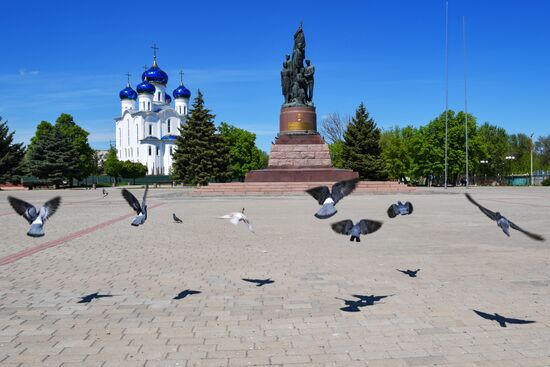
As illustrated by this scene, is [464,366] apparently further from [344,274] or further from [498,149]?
[498,149]

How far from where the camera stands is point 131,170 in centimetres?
7575

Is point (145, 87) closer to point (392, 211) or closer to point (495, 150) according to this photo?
point (495, 150)

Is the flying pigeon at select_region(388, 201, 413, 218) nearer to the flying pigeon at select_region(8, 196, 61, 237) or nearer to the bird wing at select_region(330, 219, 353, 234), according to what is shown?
the bird wing at select_region(330, 219, 353, 234)

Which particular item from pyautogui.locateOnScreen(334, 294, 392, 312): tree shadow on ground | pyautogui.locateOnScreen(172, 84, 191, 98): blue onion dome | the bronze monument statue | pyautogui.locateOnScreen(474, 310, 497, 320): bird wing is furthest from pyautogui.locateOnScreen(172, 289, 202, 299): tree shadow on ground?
pyautogui.locateOnScreen(172, 84, 191, 98): blue onion dome

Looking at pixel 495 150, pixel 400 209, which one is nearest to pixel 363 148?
pixel 495 150

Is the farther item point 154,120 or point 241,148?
point 154,120

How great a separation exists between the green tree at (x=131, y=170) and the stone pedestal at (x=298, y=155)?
4762cm

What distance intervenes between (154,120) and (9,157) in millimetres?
34427

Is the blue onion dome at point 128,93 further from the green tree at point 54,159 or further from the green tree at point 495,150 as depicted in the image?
the green tree at point 495,150

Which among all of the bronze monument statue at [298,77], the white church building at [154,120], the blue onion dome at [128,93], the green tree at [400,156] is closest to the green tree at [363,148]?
the green tree at [400,156]

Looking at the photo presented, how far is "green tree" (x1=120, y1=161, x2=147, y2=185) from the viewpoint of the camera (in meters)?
75.1

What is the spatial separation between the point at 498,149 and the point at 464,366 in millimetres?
79132

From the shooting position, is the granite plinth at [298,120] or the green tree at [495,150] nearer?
the granite plinth at [298,120]

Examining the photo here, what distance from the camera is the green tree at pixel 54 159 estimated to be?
54312 millimetres
